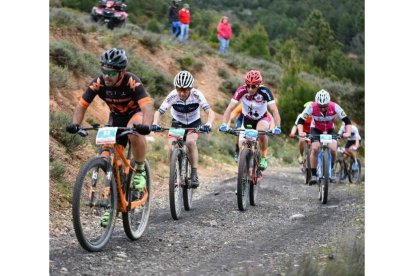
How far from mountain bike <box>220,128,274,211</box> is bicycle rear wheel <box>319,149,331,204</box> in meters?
0.89

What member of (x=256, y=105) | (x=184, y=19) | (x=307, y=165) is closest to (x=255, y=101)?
(x=256, y=105)

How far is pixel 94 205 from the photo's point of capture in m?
6.57

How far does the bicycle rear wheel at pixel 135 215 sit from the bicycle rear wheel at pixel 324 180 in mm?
2985

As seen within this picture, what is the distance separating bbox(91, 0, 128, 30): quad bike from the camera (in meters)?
15.2

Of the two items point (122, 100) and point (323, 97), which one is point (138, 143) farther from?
point (323, 97)

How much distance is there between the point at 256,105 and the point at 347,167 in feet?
8.66

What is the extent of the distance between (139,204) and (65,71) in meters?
4.20

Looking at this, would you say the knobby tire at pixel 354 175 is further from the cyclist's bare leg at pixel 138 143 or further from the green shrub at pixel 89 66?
the cyclist's bare leg at pixel 138 143

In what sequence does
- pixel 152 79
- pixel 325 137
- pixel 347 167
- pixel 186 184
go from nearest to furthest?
pixel 186 184 → pixel 325 137 → pixel 347 167 → pixel 152 79

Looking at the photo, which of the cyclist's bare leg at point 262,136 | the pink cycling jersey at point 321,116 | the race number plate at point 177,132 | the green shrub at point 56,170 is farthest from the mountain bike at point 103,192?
the pink cycling jersey at point 321,116

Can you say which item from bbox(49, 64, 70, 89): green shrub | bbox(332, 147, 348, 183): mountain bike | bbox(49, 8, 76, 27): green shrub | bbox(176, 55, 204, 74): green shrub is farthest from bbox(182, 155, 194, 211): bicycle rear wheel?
bbox(176, 55, 204, 74): green shrub

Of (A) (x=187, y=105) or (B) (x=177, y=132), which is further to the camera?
(A) (x=187, y=105)

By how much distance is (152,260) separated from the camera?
641 centimetres
